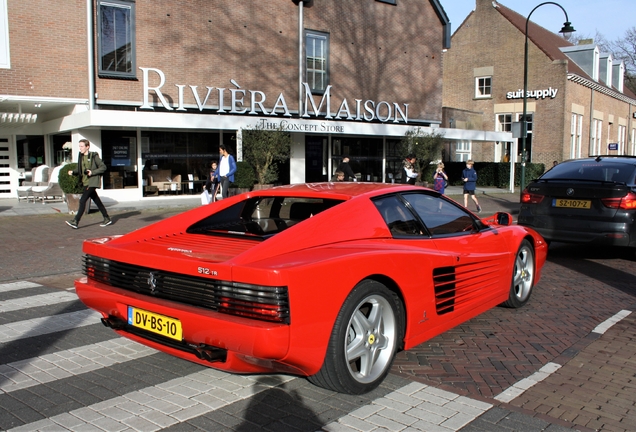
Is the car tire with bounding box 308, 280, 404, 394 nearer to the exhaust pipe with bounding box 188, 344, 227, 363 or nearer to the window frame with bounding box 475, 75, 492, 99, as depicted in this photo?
the exhaust pipe with bounding box 188, 344, 227, 363

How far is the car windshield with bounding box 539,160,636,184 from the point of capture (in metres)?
8.62

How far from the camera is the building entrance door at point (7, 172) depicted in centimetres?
1978

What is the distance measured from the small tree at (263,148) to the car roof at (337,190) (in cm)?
1480

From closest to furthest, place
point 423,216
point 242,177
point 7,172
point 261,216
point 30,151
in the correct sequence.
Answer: point 423,216
point 261,216
point 242,177
point 7,172
point 30,151

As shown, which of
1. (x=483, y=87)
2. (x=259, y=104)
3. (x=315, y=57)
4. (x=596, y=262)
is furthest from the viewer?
(x=483, y=87)

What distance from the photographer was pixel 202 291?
3420 millimetres

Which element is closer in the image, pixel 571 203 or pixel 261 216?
pixel 261 216

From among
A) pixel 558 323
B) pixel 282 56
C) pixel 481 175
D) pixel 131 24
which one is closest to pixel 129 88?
pixel 131 24

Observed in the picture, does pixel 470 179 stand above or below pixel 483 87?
below

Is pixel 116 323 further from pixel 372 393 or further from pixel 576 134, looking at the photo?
pixel 576 134

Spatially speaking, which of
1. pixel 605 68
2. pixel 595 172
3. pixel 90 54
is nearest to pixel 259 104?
pixel 90 54

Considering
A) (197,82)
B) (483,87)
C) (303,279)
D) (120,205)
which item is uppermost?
(483,87)

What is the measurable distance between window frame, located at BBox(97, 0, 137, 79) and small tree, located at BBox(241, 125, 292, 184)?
4.18m

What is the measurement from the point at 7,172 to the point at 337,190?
18.8 m
